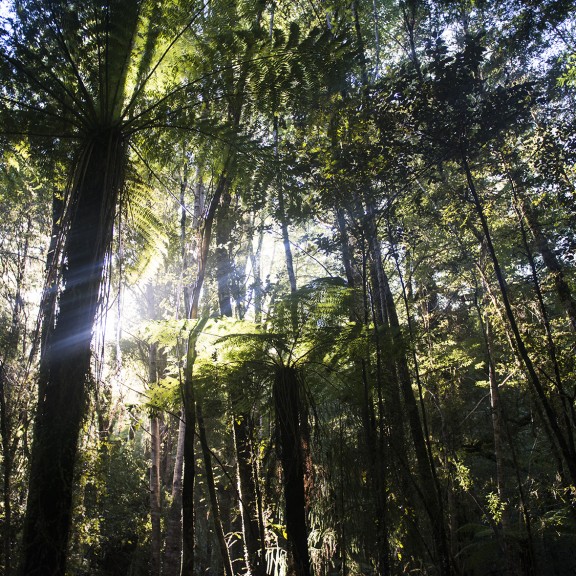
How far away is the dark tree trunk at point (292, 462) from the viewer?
3.04 m

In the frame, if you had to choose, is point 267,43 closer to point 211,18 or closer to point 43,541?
point 211,18

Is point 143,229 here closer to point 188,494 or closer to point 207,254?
point 207,254

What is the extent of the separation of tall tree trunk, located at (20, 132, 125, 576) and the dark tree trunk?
1604 millimetres

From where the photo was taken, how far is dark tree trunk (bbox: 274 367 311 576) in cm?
304

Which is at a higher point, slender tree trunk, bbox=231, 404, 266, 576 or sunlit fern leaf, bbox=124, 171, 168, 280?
sunlit fern leaf, bbox=124, 171, 168, 280

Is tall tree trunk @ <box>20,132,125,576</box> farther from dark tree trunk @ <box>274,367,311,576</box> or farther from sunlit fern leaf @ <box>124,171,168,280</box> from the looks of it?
dark tree trunk @ <box>274,367,311,576</box>

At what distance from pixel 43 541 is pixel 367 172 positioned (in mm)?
3592

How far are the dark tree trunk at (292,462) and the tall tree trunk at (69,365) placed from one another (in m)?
1.60

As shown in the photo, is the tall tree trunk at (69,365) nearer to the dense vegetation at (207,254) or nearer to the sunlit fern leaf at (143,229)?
the dense vegetation at (207,254)

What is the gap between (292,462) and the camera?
9.96 feet

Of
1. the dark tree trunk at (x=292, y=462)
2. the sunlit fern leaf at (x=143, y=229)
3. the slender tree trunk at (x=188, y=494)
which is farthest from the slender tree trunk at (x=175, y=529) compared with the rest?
the slender tree trunk at (x=188, y=494)

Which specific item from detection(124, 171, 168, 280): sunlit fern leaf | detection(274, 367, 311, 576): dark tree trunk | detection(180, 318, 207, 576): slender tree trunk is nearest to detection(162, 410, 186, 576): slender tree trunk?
detection(274, 367, 311, 576): dark tree trunk

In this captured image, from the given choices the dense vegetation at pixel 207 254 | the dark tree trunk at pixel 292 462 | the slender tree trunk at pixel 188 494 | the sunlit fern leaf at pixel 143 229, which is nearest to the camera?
the slender tree trunk at pixel 188 494

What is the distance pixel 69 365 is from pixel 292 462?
73.0 inches
